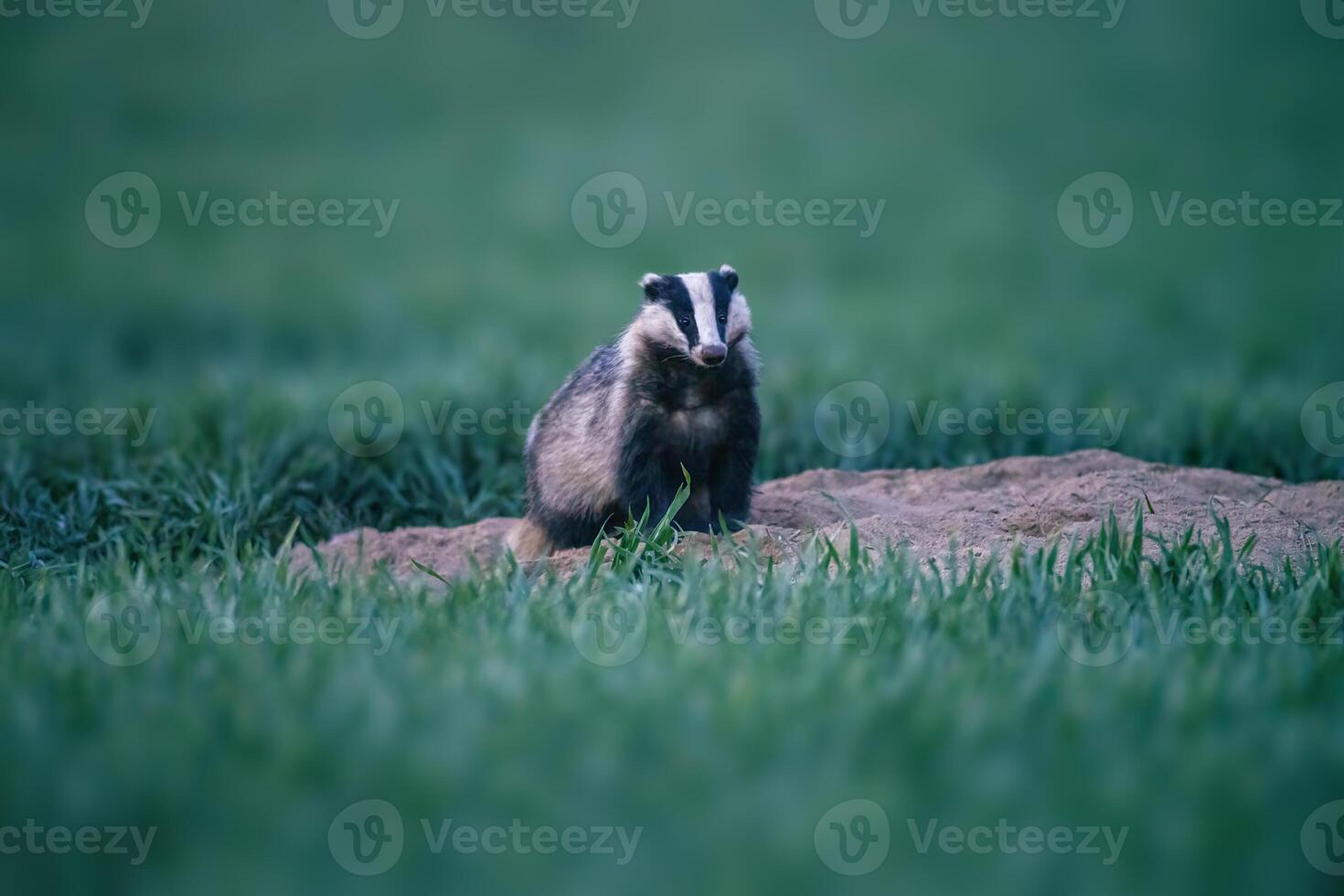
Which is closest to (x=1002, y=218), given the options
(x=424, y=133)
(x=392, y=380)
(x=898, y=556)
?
(x=424, y=133)

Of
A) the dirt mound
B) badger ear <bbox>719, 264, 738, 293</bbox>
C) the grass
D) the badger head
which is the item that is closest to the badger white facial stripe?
the badger head

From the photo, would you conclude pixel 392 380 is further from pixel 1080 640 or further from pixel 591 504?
pixel 1080 640

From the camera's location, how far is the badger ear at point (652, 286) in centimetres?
420

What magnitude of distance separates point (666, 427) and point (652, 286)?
47cm

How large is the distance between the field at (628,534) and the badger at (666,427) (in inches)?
23.2

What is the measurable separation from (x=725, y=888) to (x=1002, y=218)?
10077 mm

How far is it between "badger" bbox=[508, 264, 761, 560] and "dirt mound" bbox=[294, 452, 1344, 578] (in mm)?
240

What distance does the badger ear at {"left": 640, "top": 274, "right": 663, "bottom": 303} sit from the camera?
4.20 m

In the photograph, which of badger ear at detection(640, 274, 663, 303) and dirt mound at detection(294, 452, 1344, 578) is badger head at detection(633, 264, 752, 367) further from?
dirt mound at detection(294, 452, 1344, 578)

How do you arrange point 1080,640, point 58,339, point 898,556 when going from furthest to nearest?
point 58,339, point 898,556, point 1080,640

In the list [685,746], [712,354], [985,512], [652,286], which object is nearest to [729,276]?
[652,286]

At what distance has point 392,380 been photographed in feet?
22.3

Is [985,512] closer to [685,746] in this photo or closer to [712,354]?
[712,354]

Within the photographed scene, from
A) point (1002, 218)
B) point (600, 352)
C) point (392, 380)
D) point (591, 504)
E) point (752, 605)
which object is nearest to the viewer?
point (752, 605)
